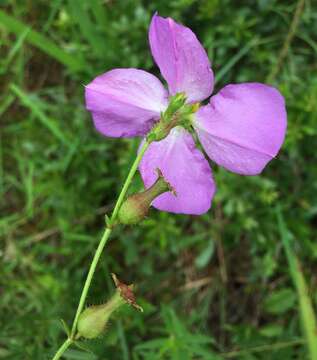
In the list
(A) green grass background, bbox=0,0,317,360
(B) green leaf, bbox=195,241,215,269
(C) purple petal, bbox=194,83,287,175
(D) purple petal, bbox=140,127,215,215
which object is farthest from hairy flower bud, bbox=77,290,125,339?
(B) green leaf, bbox=195,241,215,269

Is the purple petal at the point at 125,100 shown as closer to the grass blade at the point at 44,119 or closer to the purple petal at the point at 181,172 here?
the purple petal at the point at 181,172

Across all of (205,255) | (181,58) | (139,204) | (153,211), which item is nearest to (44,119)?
(153,211)

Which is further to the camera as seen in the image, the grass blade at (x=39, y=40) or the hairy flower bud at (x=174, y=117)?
the grass blade at (x=39, y=40)

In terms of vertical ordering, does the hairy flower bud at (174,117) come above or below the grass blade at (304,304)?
above

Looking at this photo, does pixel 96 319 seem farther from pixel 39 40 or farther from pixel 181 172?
pixel 39 40

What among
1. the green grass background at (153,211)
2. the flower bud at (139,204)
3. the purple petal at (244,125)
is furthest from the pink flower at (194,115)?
the green grass background at (153,211)

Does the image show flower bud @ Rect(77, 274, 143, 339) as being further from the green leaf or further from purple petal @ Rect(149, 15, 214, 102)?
the green leaf
